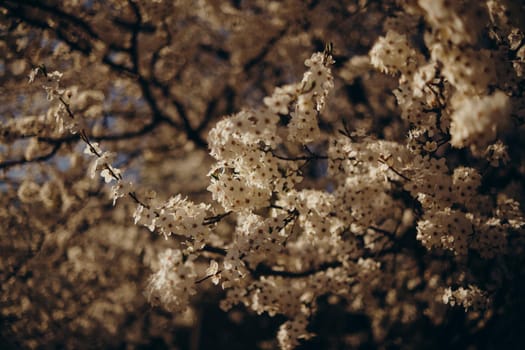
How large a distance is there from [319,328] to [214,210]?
779 cm

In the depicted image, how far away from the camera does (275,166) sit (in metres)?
2.73

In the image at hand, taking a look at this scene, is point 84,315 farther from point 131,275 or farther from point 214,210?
point 214,210

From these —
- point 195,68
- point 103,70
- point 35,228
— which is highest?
point 195,68

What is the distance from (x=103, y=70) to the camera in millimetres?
5180

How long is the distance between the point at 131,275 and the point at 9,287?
3568mm

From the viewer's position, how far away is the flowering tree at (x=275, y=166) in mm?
2508

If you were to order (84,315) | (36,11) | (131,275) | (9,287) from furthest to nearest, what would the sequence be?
(131,275), (84,315), (9,287), (36,11)

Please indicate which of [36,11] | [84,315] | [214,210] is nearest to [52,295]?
[84,315]

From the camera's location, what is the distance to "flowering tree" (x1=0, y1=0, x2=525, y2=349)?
2.51m

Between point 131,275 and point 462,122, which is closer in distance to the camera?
point 462,122

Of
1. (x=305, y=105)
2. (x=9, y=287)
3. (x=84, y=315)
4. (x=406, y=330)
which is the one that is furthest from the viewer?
(x=84, y=315)

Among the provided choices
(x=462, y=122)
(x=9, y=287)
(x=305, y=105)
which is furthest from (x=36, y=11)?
(x=462, y=122)

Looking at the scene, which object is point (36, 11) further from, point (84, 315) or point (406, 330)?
point (406, 330)

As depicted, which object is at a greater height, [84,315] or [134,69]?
[134,69]
